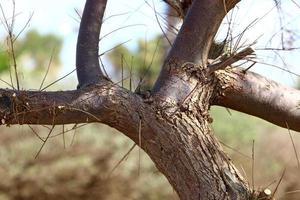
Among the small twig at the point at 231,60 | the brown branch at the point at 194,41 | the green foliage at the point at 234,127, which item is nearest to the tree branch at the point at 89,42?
the brown branch at the point at 194,41

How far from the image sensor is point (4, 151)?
6.65m

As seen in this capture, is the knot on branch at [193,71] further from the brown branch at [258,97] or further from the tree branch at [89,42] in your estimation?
the tree branch at [89,42]

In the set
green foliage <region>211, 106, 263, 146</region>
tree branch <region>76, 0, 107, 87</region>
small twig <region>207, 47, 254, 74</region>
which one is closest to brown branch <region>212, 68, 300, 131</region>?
small twig <region>207, 47, 254, 74</region>

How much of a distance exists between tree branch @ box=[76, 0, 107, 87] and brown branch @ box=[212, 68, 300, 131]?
40cm

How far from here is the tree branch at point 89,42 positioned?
2.16 meters

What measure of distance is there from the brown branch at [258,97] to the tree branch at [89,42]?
0.40 meters

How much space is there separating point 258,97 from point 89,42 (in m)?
0.59

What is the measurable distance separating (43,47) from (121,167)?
10.6m

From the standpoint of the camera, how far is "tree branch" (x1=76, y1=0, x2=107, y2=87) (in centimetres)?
216

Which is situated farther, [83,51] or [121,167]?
[121,167]

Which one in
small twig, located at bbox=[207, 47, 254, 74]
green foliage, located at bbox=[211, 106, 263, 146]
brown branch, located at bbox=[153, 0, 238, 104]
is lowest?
small twig, located at bbox=[207, 47, 254, 74]

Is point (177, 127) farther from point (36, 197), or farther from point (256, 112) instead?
point (36, 197)

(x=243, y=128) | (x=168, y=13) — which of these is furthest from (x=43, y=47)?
(x=168, y=13)

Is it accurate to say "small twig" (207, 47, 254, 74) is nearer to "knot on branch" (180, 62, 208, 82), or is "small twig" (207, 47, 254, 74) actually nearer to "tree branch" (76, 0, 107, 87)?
"knot on branch" (180, 62, 208, 82)
